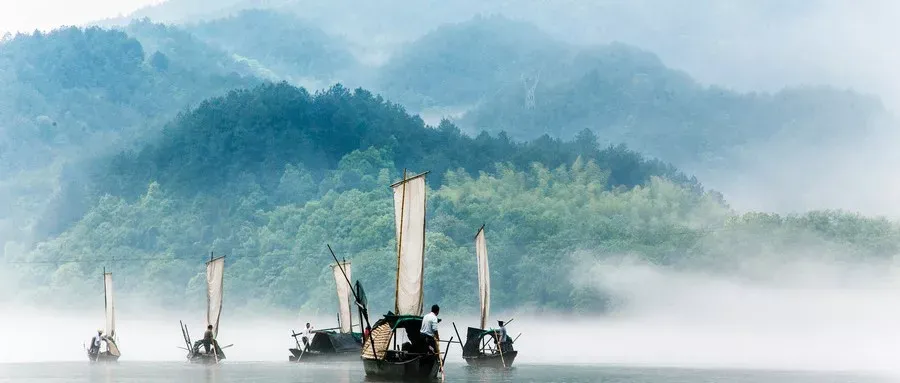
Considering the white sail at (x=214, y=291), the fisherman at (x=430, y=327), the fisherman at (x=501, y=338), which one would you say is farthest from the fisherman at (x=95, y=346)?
the fisherman at (x=430, y=327)

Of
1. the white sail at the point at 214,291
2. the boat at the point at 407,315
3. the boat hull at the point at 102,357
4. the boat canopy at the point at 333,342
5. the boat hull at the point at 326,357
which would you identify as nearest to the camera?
the boat at the point at 407,315

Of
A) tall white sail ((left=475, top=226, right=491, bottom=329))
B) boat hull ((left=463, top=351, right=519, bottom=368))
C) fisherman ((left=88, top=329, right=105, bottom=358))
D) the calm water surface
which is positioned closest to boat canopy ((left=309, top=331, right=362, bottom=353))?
the calm water surface

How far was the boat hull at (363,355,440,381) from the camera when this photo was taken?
5288 cm

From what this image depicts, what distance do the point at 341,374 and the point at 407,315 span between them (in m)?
13.9

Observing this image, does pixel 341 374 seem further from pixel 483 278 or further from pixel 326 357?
pixel 326 357

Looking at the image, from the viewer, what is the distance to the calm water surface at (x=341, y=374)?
6125 cm

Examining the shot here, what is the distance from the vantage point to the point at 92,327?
17262cm

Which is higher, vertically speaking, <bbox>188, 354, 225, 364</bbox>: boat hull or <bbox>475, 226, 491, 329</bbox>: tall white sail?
<bbox>475, 226, 491, 329</bbox>: tall white sail

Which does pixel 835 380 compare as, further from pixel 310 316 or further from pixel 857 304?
pixel 310 316

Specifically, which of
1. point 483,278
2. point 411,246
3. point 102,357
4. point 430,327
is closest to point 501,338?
point 483,278

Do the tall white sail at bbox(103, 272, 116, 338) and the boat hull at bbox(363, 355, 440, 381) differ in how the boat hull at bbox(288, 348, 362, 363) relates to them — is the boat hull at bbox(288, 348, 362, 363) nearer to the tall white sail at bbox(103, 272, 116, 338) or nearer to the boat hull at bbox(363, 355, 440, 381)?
the tall white sail at bbox(103, 272, 116, 338)

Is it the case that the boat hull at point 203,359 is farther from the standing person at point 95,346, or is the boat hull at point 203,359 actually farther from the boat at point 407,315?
the boat at point 407,315

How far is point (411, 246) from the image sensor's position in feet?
192

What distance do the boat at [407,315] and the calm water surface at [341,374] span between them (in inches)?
149
